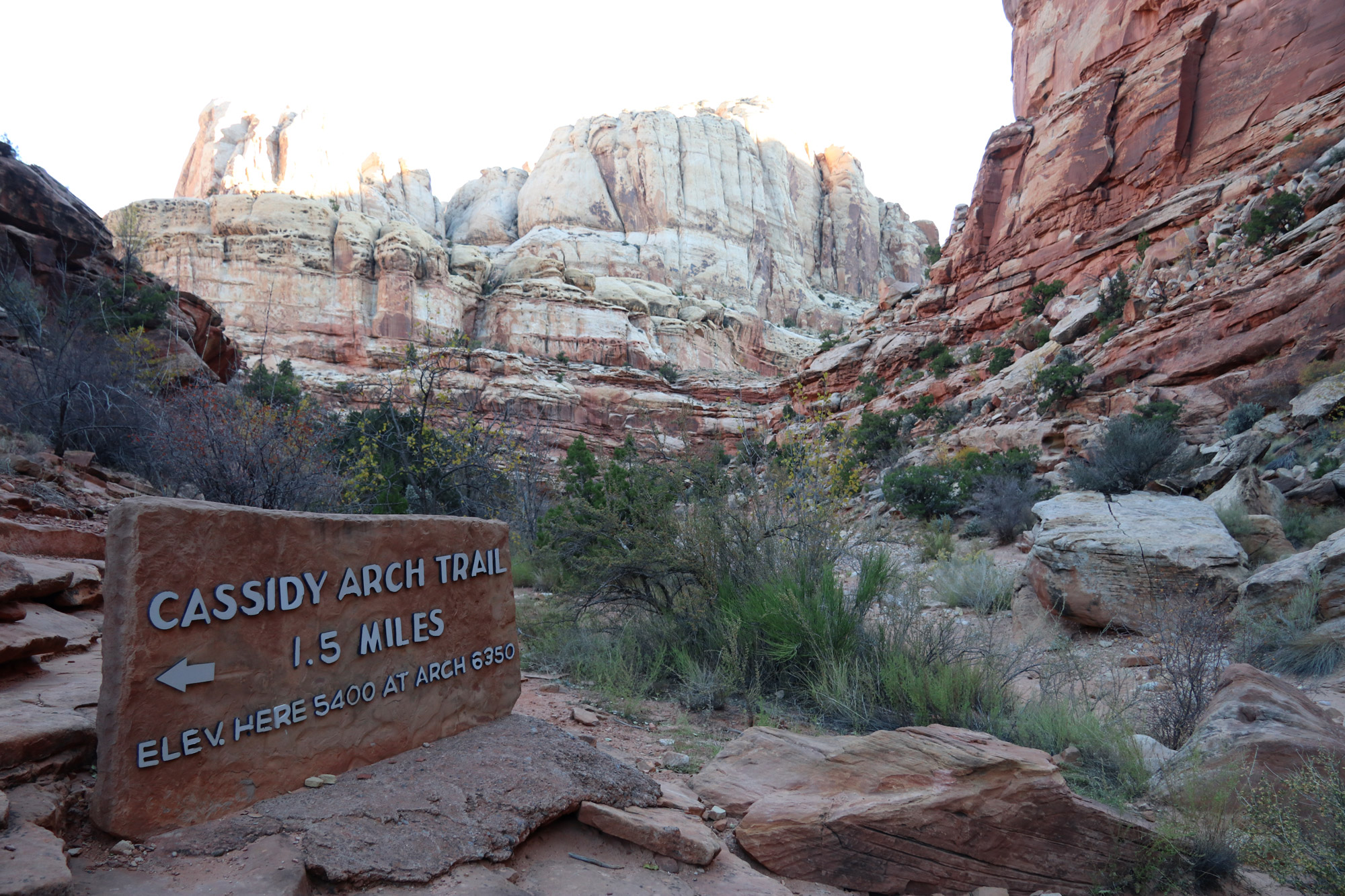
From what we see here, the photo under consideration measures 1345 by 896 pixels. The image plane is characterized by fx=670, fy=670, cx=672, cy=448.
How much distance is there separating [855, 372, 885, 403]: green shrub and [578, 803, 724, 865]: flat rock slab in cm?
2568

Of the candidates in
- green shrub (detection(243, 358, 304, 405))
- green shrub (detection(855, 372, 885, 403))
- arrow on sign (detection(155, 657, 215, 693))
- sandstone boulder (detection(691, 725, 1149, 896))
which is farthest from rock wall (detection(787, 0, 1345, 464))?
green shrub (detection(243, 358, 304, 405))

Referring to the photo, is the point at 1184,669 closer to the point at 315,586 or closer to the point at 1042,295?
the point at 315,586

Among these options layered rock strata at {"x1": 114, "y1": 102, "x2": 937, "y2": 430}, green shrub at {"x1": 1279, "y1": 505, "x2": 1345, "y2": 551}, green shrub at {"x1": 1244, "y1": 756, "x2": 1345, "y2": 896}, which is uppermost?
layered rock strata at {"x1": 114, "y1": 102, "x2": 937, "y2": 430}

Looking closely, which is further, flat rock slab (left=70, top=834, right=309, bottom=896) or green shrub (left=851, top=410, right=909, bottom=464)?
green shrub (left=851, top=410, right=909, bottom=464)

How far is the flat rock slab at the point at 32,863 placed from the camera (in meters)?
1.88

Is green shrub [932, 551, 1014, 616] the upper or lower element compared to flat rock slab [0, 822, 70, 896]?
lower

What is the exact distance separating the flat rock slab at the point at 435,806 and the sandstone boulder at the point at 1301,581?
5.80 m

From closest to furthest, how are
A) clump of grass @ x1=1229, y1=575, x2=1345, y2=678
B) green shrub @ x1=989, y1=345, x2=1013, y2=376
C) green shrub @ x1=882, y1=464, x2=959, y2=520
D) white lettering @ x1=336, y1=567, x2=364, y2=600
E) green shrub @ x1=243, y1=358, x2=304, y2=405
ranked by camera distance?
1. white lettering @ x1=336, y1=567, x2=364, y2=600
2. clump of grass @ x1=1229, y1=575, x2=1345, y2=678
3. green shrub @ x1=882, y1=464, x2=959, y2=520
4. green shrub @ x1=243, y1=358, x2=304, y2=405
5. green shrub @ x1=989, y1=345, x2=1013, y2=376

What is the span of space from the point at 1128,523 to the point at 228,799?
8.23 m

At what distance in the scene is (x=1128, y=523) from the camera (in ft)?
24.0

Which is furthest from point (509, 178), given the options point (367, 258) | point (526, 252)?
point (367, 258)

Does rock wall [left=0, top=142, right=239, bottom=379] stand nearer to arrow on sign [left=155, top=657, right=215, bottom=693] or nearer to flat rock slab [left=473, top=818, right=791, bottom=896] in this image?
arrow on sign [left=155, top=657, right=215, bottom=693]

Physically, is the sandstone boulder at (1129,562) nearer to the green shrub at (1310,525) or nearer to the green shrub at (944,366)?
the green shrub at (1310,525)

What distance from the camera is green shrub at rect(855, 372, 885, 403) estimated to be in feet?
90.3
